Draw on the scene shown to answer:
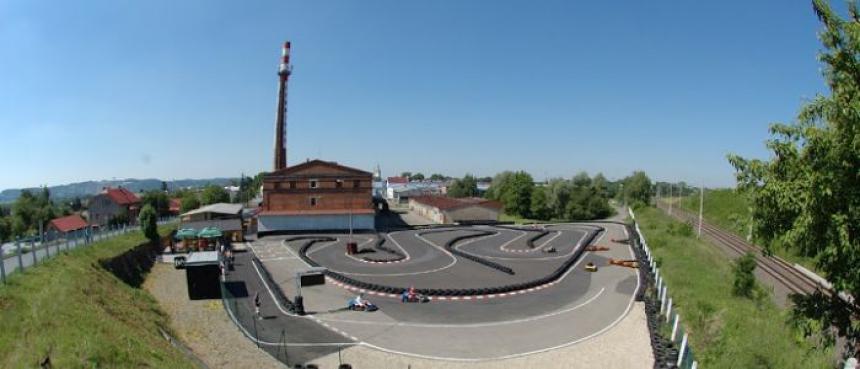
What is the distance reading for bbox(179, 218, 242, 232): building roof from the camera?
152ft

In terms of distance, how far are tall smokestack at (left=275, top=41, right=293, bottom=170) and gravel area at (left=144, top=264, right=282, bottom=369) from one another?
40.4 meters

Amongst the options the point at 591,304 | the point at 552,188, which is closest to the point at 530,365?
the point at 591,304

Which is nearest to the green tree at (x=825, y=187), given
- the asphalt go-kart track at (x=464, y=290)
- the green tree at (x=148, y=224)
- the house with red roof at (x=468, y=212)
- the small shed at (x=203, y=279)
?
the asphalt go-kart track at (x=464, y=290)

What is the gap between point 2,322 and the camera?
39.5 ft

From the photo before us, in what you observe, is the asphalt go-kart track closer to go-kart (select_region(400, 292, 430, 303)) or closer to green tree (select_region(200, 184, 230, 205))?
go-kart (select_region(400, 292, 430, 303))

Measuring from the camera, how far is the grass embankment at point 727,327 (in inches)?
486

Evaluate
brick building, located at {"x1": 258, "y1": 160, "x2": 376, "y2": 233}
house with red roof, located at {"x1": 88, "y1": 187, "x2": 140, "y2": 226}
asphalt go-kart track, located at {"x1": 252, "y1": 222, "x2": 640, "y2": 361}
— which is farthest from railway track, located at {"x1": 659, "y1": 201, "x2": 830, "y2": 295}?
house with red roof, located at {"x1": 88, "y1": 187, "x2": 140, "y2": 226}

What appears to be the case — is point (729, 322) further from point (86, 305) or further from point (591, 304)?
point (86, 305)

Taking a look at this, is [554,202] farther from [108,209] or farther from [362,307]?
[108,209]

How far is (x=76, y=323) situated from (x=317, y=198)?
41820 millimetres

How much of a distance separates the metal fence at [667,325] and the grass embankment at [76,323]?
13997mm

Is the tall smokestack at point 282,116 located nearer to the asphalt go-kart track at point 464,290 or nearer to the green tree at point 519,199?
the asphalt go-kart track at point 464,290

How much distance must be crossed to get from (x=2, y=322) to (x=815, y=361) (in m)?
21.0

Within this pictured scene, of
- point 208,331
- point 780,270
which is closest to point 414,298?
point 208,331
